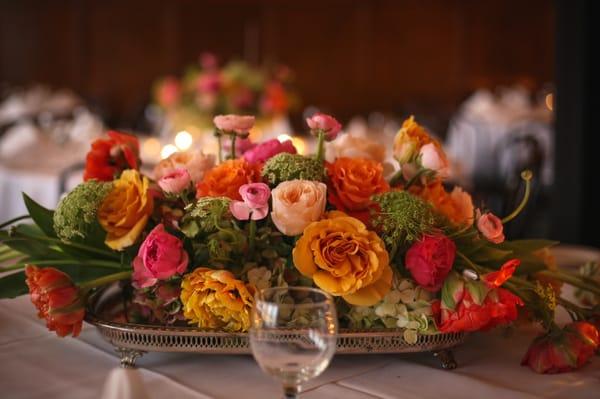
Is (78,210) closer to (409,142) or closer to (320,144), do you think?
(320,144)

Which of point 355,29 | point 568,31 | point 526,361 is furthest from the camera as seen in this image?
point 355,29

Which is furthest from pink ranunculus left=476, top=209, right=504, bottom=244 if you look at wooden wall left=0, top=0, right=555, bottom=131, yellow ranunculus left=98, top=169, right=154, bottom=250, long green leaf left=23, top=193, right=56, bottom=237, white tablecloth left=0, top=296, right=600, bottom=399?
wooden wall left=0, top=0, right=555, bottom=131

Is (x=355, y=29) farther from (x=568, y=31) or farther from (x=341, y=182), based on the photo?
(x=341, y=182)

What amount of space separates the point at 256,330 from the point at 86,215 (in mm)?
494

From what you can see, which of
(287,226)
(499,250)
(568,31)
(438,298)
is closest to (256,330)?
→ (287,226)

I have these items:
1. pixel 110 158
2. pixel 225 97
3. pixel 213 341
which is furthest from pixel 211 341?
pixel 225 97

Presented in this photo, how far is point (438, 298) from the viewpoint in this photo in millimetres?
1398

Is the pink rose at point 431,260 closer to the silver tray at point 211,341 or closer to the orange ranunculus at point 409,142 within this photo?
the silver tray at point 211,341

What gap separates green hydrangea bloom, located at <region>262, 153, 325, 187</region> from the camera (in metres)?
1.43

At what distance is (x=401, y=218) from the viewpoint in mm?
1364

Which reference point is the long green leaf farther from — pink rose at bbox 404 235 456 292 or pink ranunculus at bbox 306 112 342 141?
pink rose at bbox 404 235 456 292

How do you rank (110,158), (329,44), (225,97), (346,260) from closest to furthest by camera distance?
(346,260)
(110,158)
(225,97)
(329,44)

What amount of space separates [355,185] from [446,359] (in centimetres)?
35

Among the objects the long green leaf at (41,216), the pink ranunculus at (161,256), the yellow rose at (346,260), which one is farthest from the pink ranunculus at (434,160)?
the long green leaf at (41,216)
